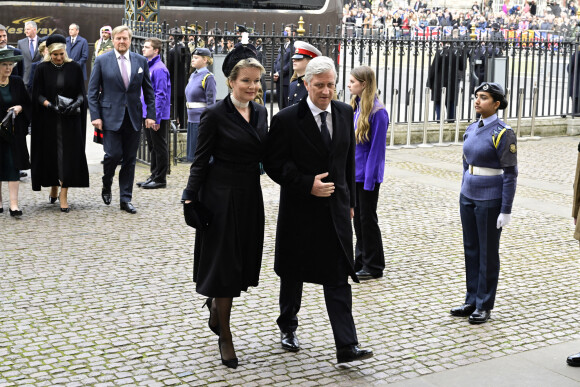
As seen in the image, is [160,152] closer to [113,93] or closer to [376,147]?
[113,93]

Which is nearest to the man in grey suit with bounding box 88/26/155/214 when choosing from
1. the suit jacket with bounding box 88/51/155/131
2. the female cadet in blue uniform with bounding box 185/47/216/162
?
the suit jacket with bounding box 88/51/155/131

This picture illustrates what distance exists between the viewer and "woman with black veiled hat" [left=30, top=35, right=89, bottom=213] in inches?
390

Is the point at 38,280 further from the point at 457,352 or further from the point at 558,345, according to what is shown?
the point at 558,345

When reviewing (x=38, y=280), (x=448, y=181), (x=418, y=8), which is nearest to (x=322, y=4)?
(x=448, y=181)

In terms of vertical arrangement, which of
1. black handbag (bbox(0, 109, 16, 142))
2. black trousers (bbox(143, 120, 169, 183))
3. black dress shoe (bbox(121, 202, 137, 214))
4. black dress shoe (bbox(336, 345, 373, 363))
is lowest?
black dress shoe (bbox(336, 345, 373, 363))

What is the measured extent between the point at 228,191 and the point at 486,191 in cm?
188

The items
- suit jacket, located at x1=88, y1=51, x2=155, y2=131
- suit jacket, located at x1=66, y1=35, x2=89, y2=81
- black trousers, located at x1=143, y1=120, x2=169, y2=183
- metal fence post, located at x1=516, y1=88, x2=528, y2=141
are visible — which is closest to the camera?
suit jacket, located at x1=88, y1=51, x2=155, y2=131

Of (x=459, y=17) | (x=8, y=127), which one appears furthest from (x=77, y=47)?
(x=459, y=17)

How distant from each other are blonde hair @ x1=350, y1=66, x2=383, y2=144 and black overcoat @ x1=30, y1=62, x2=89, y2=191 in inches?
150

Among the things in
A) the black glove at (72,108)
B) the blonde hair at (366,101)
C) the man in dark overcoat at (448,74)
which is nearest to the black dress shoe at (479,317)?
the blonde hair at (366,101)

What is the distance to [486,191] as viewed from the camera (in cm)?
639

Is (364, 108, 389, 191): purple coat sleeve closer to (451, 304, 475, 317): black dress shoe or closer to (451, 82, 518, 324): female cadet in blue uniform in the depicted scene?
(451, 82, 518, 324): female cadet in blue uniform

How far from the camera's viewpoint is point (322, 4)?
2128 centimetres

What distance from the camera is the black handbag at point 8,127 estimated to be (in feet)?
31.7
